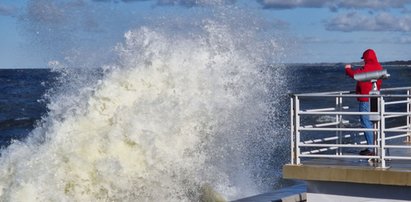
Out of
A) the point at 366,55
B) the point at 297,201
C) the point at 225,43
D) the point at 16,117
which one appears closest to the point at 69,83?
the point at 225,43

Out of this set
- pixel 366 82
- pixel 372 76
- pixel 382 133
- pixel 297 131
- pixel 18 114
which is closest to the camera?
pixel 382 133

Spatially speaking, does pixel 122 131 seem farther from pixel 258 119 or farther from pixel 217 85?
pixel 258 119

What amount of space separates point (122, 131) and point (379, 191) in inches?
201

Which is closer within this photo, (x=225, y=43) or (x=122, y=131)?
(x=122, y=131)

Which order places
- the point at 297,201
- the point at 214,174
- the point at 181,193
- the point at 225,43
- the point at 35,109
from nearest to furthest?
the point at 297,201 < the point at 181,193 < the point at 214,174 < the point at 225,43 < the point at 35,109

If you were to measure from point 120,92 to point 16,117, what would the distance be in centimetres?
3695

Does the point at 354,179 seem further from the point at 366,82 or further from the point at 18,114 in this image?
the point at 18,114

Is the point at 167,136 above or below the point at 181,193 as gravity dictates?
above

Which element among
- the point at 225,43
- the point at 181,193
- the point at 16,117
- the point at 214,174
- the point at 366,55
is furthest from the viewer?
the point at 16,117

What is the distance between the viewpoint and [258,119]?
17078 millimetres

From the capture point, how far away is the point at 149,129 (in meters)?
14.2

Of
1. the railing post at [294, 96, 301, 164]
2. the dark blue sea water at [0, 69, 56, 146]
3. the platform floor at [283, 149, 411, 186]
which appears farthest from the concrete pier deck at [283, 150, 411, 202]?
the dark blue sea water at [0, 69, 56, 146]

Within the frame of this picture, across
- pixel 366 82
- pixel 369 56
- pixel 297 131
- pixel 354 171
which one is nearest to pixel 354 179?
pixel 354 171

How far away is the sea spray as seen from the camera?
14.1 meters
